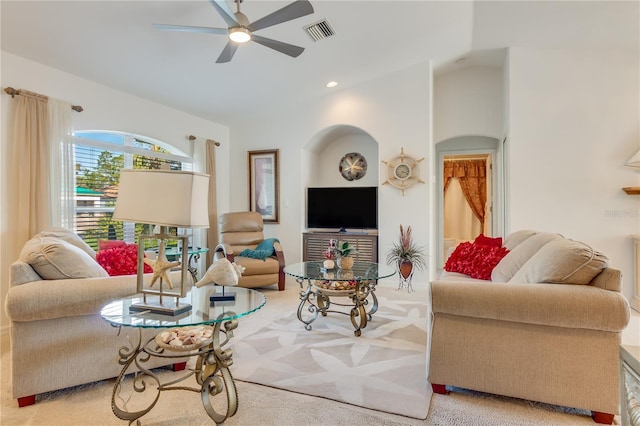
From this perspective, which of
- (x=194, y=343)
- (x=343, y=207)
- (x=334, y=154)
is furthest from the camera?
(x=334, y=154)

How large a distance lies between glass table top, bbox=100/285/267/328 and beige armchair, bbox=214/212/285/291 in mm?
2196

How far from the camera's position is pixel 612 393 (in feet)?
5.67

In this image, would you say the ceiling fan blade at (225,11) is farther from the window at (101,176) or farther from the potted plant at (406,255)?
the potted plant at (406,255)

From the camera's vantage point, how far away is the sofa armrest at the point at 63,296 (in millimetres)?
1790

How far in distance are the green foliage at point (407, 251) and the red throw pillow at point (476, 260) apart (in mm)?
1521

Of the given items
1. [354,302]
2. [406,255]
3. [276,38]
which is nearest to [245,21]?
[276,38]

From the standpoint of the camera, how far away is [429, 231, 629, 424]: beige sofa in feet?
5.67

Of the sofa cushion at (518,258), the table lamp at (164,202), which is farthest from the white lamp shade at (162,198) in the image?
the sofa cushion at (518,258)

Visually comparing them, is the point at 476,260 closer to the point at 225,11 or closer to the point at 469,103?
the point at 225,11

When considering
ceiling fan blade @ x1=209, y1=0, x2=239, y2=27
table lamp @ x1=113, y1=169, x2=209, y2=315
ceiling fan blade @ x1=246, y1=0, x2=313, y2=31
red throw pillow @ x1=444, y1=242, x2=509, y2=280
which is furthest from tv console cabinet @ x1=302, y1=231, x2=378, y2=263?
table lamp @ x1=113, y1=169, x2=209, y2=315

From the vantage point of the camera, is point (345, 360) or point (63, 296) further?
point (345, 360)

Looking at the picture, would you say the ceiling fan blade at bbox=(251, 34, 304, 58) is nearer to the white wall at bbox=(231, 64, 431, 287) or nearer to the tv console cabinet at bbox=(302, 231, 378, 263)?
the white wall at bbox=(231, 64, 431, 287)

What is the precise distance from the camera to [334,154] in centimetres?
631

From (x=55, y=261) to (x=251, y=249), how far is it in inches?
121
